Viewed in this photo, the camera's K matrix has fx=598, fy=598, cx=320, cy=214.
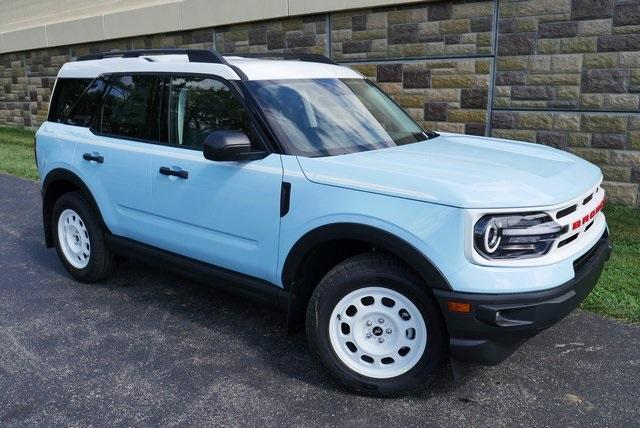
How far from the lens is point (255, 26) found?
9781 millimetres

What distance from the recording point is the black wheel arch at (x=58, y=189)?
4680mm

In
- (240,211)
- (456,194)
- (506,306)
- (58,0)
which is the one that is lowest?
(506,306)

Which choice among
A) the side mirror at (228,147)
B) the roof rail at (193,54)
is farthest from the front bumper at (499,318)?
the roof rail at (193,54)

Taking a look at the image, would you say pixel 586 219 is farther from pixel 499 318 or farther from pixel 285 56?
pixel 285 56

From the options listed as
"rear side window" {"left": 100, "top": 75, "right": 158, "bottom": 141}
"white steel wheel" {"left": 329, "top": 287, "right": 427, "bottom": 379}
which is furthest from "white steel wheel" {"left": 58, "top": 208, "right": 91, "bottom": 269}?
"white steel wheel" {"left": 329, "top": 287, "right": 427, "bottom": 379}

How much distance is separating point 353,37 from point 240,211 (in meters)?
5.59

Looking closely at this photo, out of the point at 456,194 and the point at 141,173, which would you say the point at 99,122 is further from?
the point at 456,194

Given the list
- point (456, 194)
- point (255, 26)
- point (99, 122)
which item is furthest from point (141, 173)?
point (255, 26)

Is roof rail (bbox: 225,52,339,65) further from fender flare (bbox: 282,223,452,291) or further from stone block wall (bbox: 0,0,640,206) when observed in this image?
stone block wall (bbox: 0,0,640,206)

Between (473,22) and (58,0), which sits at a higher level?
(58,0)

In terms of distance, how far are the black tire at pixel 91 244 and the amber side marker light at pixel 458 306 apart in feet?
9.93

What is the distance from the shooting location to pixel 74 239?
5039 millimetres

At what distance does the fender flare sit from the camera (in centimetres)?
288

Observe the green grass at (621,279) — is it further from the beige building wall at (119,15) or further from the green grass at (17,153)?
the green grass at (17,153)
